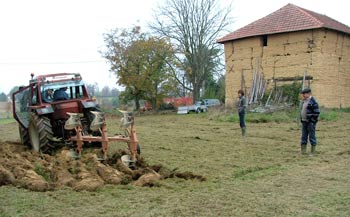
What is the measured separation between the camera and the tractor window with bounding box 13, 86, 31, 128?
11688 mm

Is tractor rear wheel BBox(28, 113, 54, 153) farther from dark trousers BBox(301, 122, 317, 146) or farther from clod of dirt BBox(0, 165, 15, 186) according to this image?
dark trousers BBox(301, 122, 317, 146)

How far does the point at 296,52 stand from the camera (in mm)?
24891

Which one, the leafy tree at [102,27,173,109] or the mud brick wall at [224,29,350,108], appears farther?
the leafy tree at [102,27,173,109]

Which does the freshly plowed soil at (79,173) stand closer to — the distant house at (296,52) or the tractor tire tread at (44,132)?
the tractor tire tread at (44,132)

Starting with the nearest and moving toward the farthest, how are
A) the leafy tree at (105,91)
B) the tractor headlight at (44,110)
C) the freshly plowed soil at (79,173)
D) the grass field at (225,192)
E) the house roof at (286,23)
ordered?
the grass field at (225,192)
the freshly plowed soil at (79,173)
the tractor headlight at (44,110)
the house roof at (286,23)
the leafy tree at (105,91)

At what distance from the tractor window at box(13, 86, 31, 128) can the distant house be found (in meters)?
17.0

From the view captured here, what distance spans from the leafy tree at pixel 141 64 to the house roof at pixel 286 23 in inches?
288

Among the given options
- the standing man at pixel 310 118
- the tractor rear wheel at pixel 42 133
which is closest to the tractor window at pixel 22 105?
the tractor rear wheel at pixel 42 133

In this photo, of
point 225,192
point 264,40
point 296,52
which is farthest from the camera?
point 264,40

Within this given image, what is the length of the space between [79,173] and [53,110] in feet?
12.6

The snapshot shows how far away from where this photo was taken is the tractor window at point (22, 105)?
11688mm

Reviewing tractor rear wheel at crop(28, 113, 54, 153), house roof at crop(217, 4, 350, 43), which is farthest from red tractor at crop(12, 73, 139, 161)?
house roof at crop(217, 4, 350, 43)

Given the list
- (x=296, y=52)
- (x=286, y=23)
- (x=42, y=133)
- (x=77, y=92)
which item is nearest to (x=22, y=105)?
(x=77, y=92)

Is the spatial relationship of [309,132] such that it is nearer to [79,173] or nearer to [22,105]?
[79,173]
